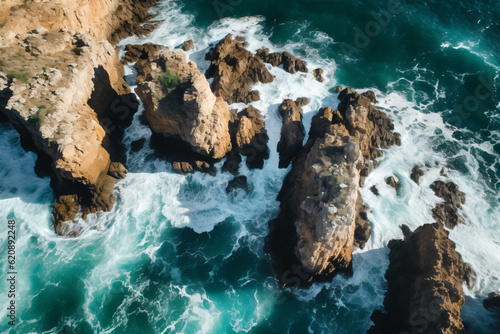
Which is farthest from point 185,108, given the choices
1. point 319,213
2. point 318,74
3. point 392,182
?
point 392,182

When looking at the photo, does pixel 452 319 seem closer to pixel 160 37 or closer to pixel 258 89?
pixel 258 89

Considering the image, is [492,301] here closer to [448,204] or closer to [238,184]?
[448,204]

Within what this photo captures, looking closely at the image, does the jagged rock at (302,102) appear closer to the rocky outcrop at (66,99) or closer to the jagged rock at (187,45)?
the jagged rock at (187,45)

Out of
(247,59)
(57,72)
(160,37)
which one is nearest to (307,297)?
(247,59)

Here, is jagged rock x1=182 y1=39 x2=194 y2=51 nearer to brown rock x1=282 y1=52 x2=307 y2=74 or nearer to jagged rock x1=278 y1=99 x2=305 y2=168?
brown rock x1=282 y1=52 x2=307 y2=74

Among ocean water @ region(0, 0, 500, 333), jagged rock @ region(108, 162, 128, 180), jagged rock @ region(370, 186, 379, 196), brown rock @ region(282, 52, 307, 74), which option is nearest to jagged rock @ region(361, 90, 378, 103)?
ocean water @ region(0, 0, 500, 333)

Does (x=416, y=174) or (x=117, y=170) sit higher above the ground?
(x=117, y=170)
